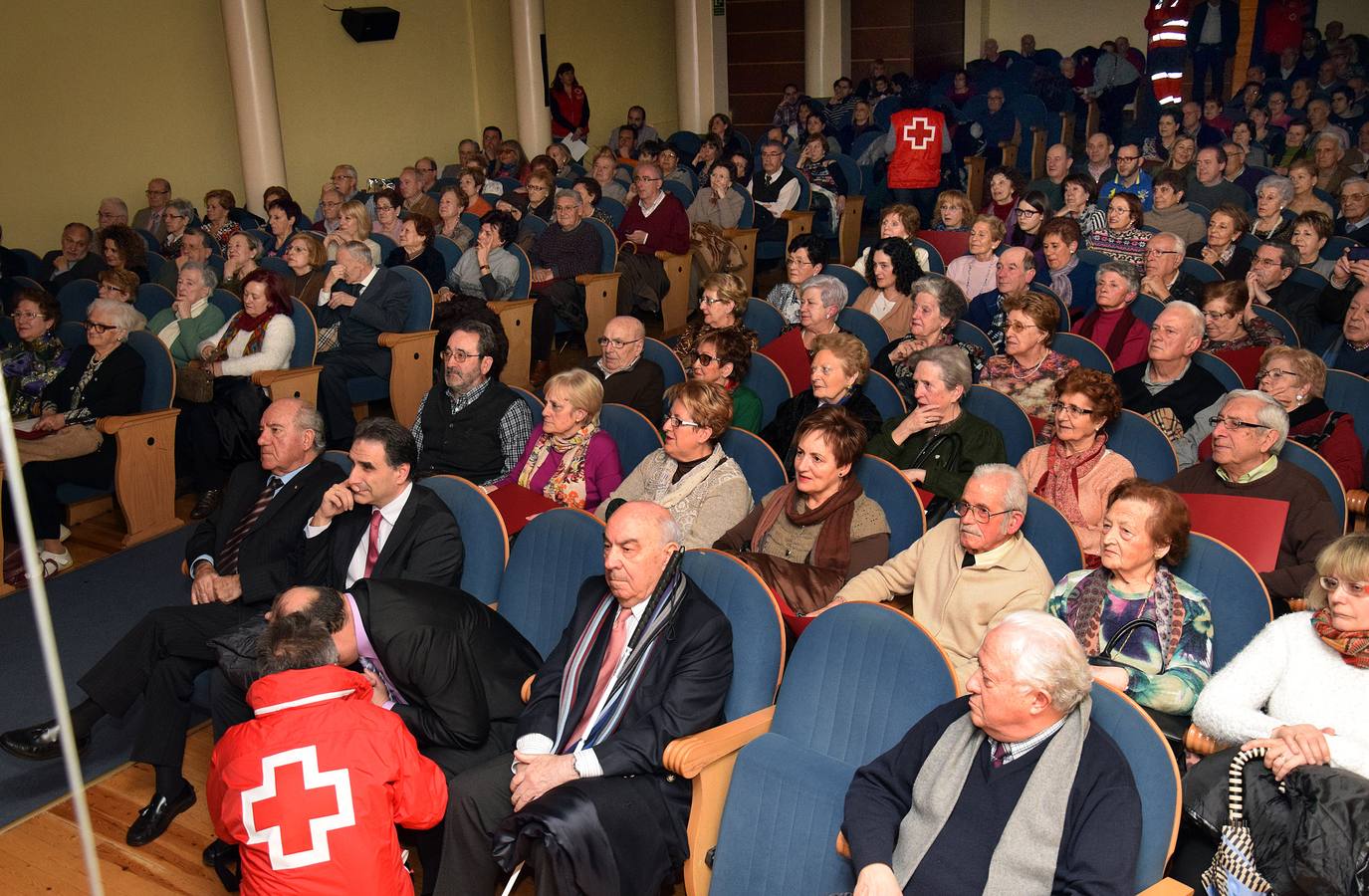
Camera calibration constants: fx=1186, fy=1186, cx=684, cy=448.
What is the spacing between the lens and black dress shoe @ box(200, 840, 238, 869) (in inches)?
116

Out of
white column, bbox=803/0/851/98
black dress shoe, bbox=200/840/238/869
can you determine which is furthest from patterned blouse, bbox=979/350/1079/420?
white column, bbox=803/0/851/98

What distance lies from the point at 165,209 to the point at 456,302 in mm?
3788

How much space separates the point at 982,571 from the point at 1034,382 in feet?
5.40

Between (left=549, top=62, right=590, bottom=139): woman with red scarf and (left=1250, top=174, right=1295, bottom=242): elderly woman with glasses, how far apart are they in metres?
7.05

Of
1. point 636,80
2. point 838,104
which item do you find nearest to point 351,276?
point 838,104

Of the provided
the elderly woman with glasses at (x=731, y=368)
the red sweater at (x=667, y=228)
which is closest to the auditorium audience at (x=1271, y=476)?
the elderly woman with glasses at (x=731, y=368)

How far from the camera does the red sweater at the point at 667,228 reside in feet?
24.7

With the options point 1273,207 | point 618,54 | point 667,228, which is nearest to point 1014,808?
point 1273,207

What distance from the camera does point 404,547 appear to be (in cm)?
330

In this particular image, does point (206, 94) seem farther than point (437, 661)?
Yes

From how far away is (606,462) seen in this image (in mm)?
3941

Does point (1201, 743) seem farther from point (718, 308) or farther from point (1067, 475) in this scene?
point (718, 308)

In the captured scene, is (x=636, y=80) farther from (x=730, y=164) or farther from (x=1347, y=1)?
(x=1347, y=1)

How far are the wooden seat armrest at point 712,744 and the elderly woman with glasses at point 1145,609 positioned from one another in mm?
754
